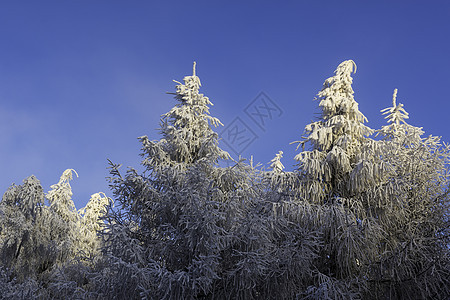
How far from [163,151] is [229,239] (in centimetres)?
326

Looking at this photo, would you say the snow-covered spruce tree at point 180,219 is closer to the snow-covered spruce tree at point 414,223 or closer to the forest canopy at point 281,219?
the forest canopy at point 281,219

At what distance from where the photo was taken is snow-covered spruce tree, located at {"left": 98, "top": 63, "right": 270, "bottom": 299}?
8445 mm

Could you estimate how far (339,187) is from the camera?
12.6 m

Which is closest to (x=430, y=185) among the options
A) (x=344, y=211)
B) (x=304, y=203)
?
(x=344, y=211)

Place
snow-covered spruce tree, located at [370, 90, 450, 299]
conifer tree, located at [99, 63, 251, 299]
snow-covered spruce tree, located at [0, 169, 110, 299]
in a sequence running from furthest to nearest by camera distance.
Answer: snow-covered spruce tree, located at [0, 169, 110, 299] → snow-covered spruce tree, located at [370, 90, 450, 299] → conifer tree, located at [99, 63, 251, 299]

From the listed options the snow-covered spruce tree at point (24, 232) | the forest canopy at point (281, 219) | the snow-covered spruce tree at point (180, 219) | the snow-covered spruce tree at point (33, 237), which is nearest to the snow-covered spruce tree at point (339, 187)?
the forest canopy at point (281, 219)

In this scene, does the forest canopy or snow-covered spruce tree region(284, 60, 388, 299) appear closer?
the forest canopy

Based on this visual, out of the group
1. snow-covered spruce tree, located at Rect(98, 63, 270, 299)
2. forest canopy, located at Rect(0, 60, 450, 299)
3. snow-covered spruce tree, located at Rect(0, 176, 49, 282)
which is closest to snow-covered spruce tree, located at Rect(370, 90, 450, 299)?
forest canopy, located at Rect(0, 60, 450, 299)

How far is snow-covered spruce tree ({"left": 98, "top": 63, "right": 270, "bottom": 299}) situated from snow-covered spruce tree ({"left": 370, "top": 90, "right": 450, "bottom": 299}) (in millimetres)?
4316

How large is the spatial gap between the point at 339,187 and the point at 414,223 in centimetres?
254

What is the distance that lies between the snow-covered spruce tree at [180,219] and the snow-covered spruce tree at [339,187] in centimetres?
189

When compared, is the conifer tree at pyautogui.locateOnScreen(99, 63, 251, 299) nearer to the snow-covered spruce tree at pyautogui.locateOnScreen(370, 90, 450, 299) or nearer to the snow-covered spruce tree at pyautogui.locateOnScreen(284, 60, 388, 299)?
the snow-covered spruce tree at pyautogui.locateOnScreen(284, 60, 388, 299)

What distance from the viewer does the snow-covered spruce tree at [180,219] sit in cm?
845

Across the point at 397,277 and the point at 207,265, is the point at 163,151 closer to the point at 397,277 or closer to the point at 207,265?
the point at 207,265
